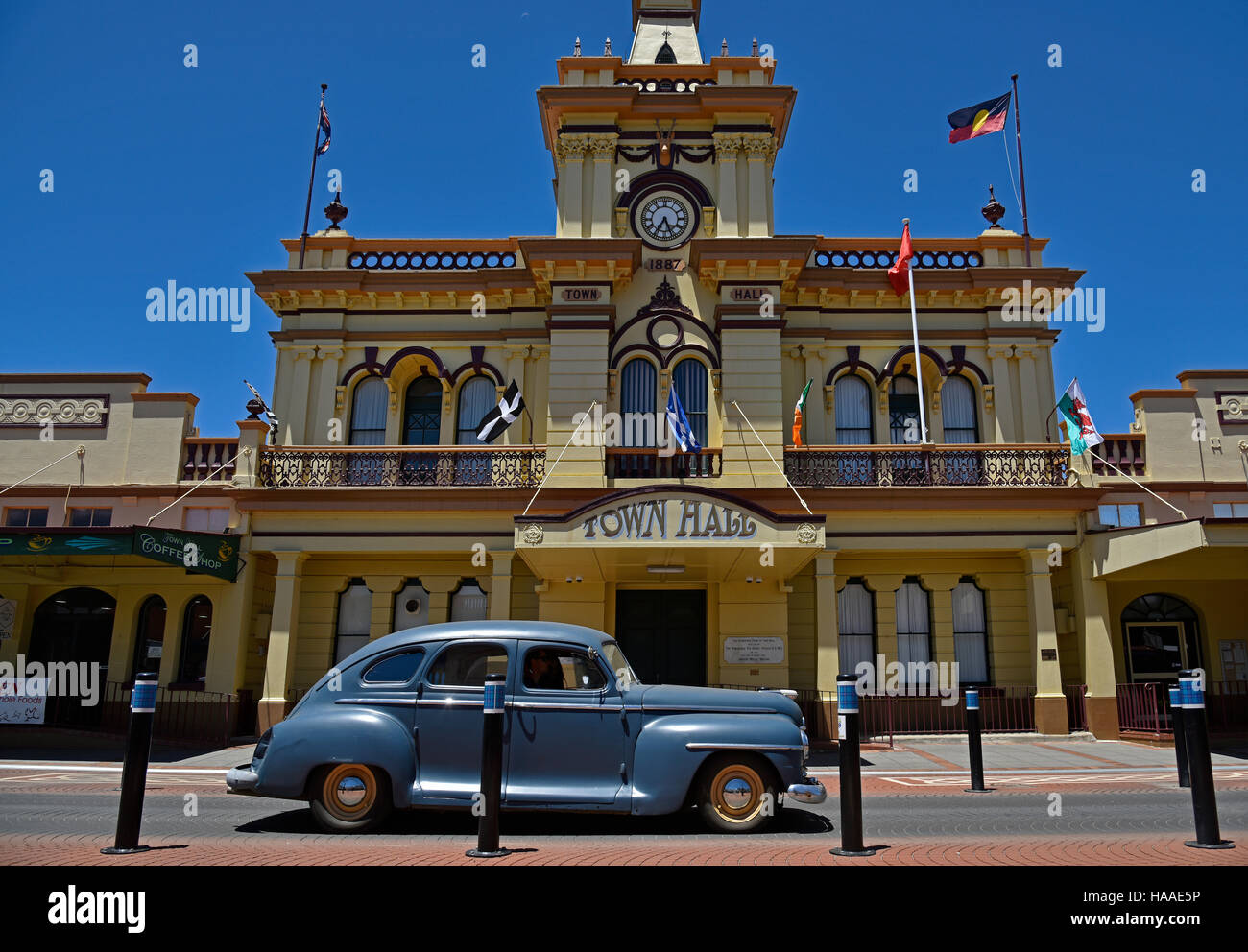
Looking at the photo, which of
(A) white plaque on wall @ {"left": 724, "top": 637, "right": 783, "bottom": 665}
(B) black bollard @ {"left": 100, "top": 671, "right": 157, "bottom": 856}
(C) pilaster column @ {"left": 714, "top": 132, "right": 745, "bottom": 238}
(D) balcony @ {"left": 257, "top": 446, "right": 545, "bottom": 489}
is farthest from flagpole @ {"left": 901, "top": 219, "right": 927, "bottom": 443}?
(B) black bollard @ {"left": 100, "top": 671, "right": 157, "bottom": 856}

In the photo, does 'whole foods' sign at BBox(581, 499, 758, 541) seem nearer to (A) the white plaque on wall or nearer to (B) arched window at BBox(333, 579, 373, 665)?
(A) the white plaque on wall

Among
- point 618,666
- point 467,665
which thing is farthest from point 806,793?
point 467,665

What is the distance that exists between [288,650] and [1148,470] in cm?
1954

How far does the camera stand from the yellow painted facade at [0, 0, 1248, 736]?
19125mm

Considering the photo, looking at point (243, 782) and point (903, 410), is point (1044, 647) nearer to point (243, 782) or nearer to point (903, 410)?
point (903, 410)

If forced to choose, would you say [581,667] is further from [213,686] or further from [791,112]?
[791,112]

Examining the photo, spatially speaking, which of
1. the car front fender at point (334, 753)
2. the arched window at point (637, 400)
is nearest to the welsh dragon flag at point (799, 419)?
the arched window at point (637, 400)

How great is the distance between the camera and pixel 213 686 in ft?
62.4

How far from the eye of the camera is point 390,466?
65.2 ft

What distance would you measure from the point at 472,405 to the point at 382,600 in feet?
16.3

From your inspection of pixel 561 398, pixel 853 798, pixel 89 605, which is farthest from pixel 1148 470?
pixel 89 605

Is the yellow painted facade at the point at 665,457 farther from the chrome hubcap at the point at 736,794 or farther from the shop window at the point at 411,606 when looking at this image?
the chrome hubcap at the point at 736,794

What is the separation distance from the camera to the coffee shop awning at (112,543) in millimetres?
16359

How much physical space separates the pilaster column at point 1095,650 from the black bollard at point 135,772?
17550 mm
